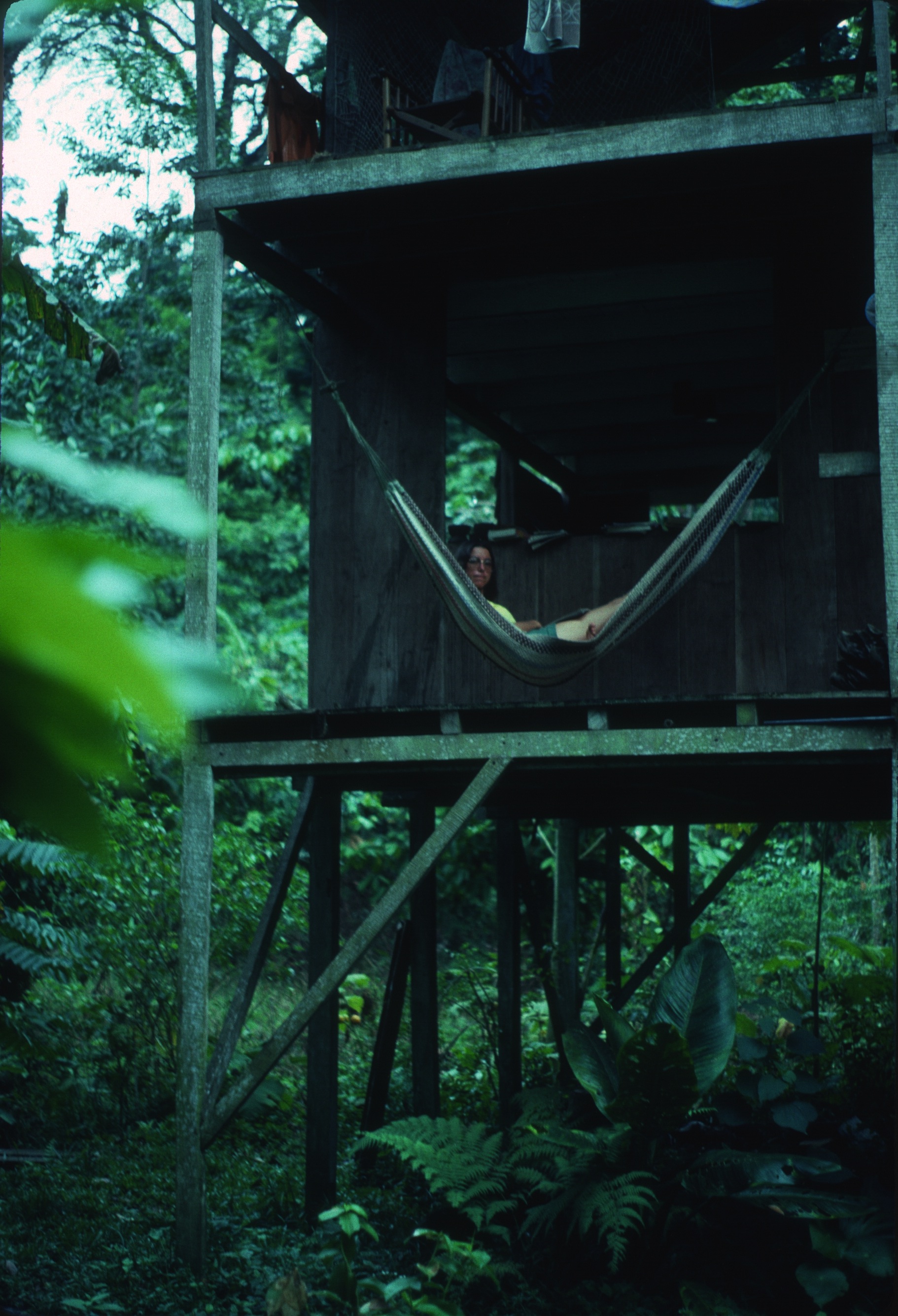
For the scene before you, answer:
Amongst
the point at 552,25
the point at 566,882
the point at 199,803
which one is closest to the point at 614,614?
the point at 199,803

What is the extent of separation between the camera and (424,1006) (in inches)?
320

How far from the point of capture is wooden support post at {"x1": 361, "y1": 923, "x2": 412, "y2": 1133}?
→ 7902 mm

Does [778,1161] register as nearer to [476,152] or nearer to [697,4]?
[476,152]

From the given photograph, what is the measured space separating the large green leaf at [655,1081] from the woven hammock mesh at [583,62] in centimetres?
424

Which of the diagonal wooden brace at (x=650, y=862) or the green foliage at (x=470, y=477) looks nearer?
the diagonal wooden brace at (x=650, y=862)

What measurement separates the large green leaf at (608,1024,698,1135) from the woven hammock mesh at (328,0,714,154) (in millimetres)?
4241

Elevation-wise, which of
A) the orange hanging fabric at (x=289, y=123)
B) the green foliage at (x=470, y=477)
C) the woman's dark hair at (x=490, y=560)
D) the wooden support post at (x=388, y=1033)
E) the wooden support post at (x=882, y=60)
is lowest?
the wooden support post at (x=388, y=1033)

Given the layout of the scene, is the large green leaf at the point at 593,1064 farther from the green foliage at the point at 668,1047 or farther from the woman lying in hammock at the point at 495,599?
the woman lying in hammock at the point at 495,599

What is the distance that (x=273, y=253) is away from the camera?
6461 mm

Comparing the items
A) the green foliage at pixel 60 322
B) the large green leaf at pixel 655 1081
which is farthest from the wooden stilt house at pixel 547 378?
the large green leaf at pixel 655 1081

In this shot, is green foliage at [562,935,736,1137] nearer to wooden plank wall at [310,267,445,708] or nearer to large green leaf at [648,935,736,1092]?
large green leaf at [648,935,736,1092]

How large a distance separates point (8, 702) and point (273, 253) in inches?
248

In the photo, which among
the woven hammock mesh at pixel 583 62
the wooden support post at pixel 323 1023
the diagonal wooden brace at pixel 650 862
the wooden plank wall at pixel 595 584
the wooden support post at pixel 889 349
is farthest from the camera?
the diagonal wooden brace at pixel 650 862

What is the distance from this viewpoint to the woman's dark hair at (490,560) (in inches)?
256
